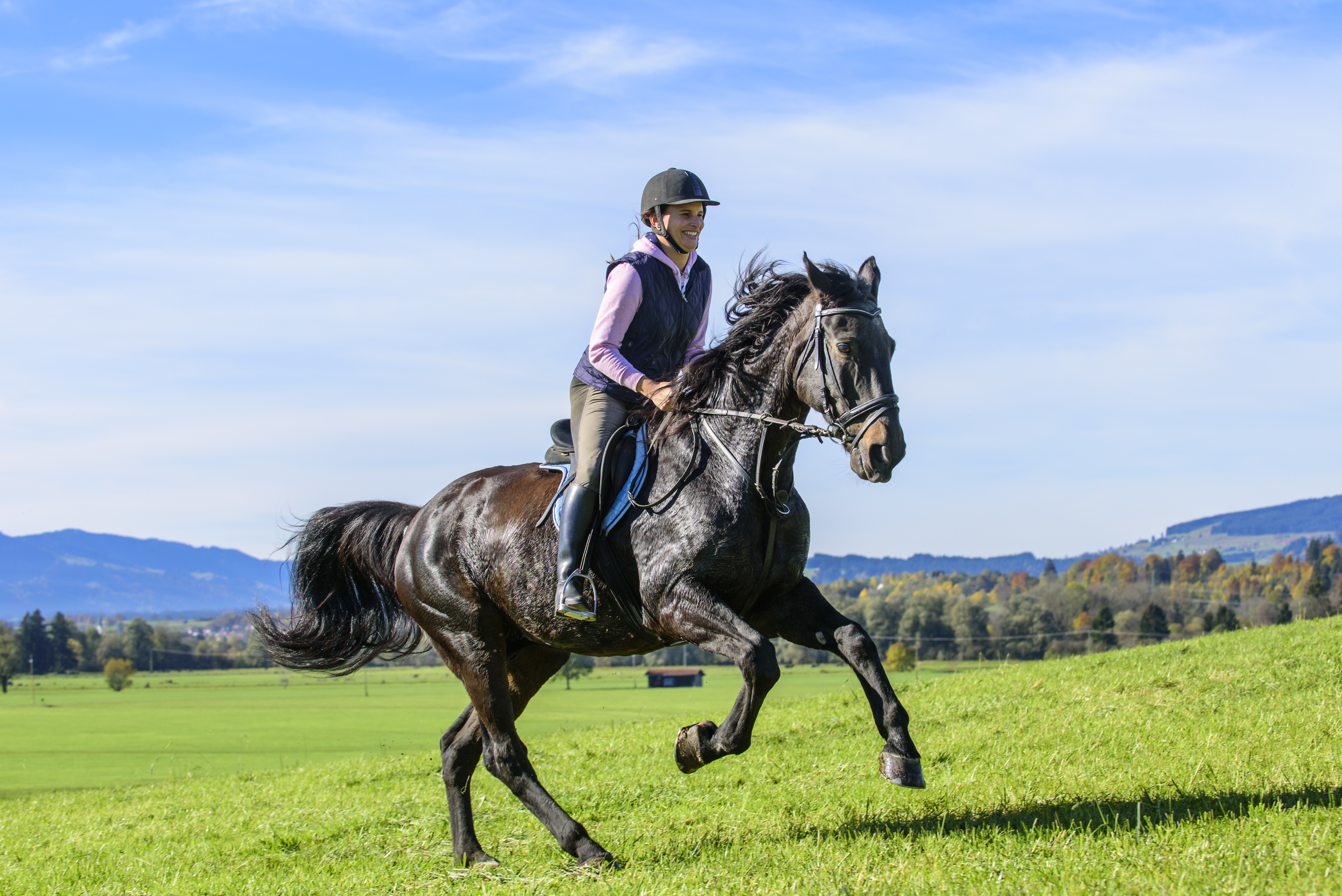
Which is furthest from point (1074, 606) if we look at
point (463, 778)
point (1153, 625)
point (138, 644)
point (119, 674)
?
point (463, 778)

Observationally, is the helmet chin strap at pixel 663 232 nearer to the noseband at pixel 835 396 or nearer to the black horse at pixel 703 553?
the black horse at pixel 703 553

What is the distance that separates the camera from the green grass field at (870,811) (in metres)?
4.88

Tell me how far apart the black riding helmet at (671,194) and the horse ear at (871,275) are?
1056 millimetres

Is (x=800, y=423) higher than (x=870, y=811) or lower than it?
higher

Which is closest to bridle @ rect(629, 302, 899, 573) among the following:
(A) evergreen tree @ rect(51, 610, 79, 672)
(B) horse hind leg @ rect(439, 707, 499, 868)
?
(B) horse hind leg @ rect(439, 707, 499, 868)

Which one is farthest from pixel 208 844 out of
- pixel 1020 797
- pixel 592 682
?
pixel 592 682

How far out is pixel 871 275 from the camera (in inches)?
234

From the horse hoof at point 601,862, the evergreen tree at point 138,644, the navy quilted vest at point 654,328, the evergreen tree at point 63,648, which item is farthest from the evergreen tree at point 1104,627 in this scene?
the evergreen tree at point 63,648

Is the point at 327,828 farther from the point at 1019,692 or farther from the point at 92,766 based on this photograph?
the point at 92,766

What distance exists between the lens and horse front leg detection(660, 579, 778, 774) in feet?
17.3

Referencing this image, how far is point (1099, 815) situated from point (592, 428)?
3518 mm

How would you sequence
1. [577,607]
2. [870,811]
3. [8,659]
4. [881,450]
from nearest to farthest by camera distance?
[881,450] → [577,607] → [870,811] → [8,659]

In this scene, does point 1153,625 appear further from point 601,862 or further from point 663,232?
point 601,862

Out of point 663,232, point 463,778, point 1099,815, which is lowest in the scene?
point 1099,815
